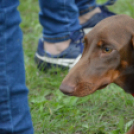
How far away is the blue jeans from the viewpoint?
2596 millimetres

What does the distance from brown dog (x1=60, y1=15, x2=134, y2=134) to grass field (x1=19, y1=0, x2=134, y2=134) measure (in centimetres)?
34

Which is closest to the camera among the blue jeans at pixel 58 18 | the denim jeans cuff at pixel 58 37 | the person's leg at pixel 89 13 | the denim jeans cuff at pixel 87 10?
the blue jeans at pixel 58 18

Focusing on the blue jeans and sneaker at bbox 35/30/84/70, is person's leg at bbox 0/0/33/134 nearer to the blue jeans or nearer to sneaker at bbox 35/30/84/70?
the blue jeans

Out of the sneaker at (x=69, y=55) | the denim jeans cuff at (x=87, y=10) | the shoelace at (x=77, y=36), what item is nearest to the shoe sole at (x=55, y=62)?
the sneaker at (x=69, y=55)

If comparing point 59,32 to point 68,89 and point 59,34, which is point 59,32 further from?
point 68,89

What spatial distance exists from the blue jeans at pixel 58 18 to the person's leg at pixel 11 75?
99 centimetres

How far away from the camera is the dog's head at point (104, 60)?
69.4 inches

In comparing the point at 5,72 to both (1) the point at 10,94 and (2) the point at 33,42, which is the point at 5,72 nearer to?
(1) the point at 10,94

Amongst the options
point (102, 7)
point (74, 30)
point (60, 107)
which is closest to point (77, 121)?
point (60, 107)

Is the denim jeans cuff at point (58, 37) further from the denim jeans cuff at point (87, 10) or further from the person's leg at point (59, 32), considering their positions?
the denim jeans cuff at point (87, 10)

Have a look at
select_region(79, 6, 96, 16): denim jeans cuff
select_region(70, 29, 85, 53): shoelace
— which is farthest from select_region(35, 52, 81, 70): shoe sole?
select_region(79, 6, 96, 16): denim jeans cuff

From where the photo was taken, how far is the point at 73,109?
89.7 inches

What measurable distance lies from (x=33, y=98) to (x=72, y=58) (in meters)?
0.61

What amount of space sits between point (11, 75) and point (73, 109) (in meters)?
0.80
